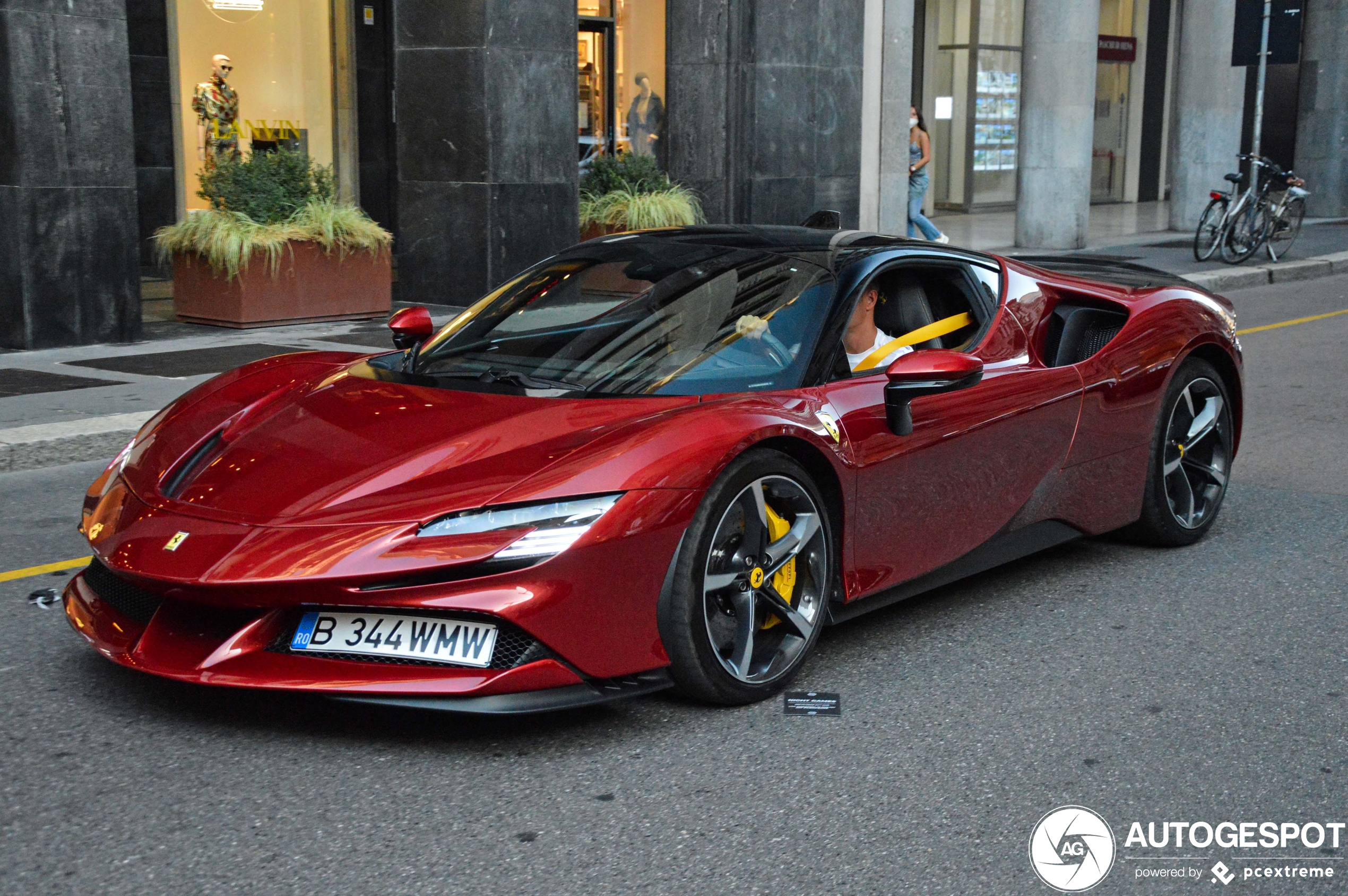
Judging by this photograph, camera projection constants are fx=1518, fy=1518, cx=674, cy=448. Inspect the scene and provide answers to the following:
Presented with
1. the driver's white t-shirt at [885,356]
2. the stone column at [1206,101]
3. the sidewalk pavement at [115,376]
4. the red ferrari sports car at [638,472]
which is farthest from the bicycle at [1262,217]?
the driver's white t-shirt at [885,356]

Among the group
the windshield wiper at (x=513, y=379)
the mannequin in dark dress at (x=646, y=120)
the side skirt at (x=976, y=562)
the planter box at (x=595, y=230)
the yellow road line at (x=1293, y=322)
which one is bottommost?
the yellow road line at (x=1293, y=322)

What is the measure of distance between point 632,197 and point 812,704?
37.9ft

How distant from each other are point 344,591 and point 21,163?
330 inches

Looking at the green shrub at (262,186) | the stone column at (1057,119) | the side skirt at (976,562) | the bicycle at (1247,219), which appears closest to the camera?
the side skirt at (976,562)

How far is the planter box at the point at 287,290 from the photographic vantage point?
40.0ft

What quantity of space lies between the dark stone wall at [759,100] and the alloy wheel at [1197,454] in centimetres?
1032

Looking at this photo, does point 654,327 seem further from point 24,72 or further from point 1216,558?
point 24,72

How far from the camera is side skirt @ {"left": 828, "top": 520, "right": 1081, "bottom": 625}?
14.8 ft

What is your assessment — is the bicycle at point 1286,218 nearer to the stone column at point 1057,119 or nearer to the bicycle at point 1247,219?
the bicycle at point 1247,219

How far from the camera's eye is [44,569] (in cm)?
552

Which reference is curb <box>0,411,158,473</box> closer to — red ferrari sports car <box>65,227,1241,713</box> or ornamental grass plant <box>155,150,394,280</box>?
red ferrari sports car <box>65,227,1241,713</box>

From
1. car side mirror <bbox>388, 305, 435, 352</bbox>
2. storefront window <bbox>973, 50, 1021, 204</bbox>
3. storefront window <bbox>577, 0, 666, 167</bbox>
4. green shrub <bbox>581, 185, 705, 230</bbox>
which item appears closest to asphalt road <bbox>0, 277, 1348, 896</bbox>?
car side mirror <bbox>388, 305, 435, 352</bbox>

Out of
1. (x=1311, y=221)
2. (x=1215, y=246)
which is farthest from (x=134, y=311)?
(x=1311, y=221)

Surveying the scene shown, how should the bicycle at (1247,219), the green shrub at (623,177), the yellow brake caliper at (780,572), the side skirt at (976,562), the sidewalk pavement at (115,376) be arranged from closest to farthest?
the yellow brake caliper at (780,572) → the side skirt at (976,562) → the sidewalk pavement at (115,376) → the green shrub at (623,177) → the bicycle at (1247,219)
